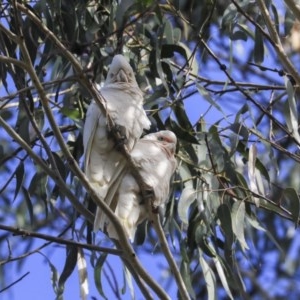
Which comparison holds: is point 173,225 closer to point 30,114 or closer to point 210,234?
point 210,234

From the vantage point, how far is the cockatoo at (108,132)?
289 cm

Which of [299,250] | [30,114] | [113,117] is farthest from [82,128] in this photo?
[299,250]

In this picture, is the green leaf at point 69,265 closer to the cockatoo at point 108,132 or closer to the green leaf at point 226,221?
the cockatoo at point 108,132

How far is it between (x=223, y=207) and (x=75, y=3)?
93 cm

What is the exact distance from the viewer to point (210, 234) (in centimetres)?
325

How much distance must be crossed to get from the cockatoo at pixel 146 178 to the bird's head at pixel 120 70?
0.22 meters

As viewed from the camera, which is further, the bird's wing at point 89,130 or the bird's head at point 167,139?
the bird's head at point 167,139

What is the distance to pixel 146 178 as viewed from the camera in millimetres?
2941

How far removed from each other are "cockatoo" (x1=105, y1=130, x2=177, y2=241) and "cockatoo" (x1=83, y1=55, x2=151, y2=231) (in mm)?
41

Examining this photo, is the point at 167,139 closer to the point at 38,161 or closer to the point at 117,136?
the point at 117,136

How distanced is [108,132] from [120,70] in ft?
1.14

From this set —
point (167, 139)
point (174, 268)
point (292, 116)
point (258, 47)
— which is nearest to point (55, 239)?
point (174, 268)

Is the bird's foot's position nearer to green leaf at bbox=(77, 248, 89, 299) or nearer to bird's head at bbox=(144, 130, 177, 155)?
bird's head at bbox=(144, 130, 177, 155)

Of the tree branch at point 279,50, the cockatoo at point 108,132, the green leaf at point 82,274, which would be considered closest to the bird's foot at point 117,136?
the cockatoo at point 108,132
